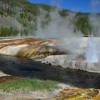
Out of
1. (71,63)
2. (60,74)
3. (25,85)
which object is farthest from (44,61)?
(25,85)

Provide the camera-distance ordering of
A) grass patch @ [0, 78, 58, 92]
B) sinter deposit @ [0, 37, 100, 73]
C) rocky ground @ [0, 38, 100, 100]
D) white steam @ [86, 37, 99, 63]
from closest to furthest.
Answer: rocky ground @ [0, 38, 100, 100] < grass patch @ [0, 78, 58, 92] < sinter deposit @ [0, 37, 100, 73] < white steam @ [86, 37, 99, 63]

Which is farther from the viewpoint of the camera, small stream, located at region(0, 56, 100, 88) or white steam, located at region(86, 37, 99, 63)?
white steam, located at region(86, 37, 99, 63)

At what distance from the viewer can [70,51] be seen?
5919cm

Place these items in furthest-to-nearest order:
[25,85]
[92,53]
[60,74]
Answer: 1. [92,53]
2. [60,74]
3. [25,85]

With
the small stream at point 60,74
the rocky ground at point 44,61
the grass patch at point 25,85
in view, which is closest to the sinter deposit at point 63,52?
the rocky ground at point 44,61

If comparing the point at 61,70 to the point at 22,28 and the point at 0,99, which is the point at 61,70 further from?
the point at 22,28

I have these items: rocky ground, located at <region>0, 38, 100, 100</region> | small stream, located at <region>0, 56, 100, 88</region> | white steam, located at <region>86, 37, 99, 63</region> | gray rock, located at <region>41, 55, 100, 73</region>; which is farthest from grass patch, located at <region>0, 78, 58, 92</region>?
white steam, located at <region>86, 37, 99, 63</region>

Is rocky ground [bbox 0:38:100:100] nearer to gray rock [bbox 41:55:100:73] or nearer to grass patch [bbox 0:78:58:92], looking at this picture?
gray rock [bbox 41:55:100:73]

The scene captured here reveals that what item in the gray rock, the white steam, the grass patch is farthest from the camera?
the white steam

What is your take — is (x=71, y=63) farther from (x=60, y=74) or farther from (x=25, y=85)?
(x=25, y=85)

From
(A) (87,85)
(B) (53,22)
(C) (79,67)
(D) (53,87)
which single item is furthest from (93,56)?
(B) (53,22)

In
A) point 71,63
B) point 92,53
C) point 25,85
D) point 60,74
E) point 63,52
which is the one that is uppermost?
point 92,53

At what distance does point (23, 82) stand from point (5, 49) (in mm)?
36486

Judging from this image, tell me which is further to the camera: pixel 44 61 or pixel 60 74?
pixel 44 61
